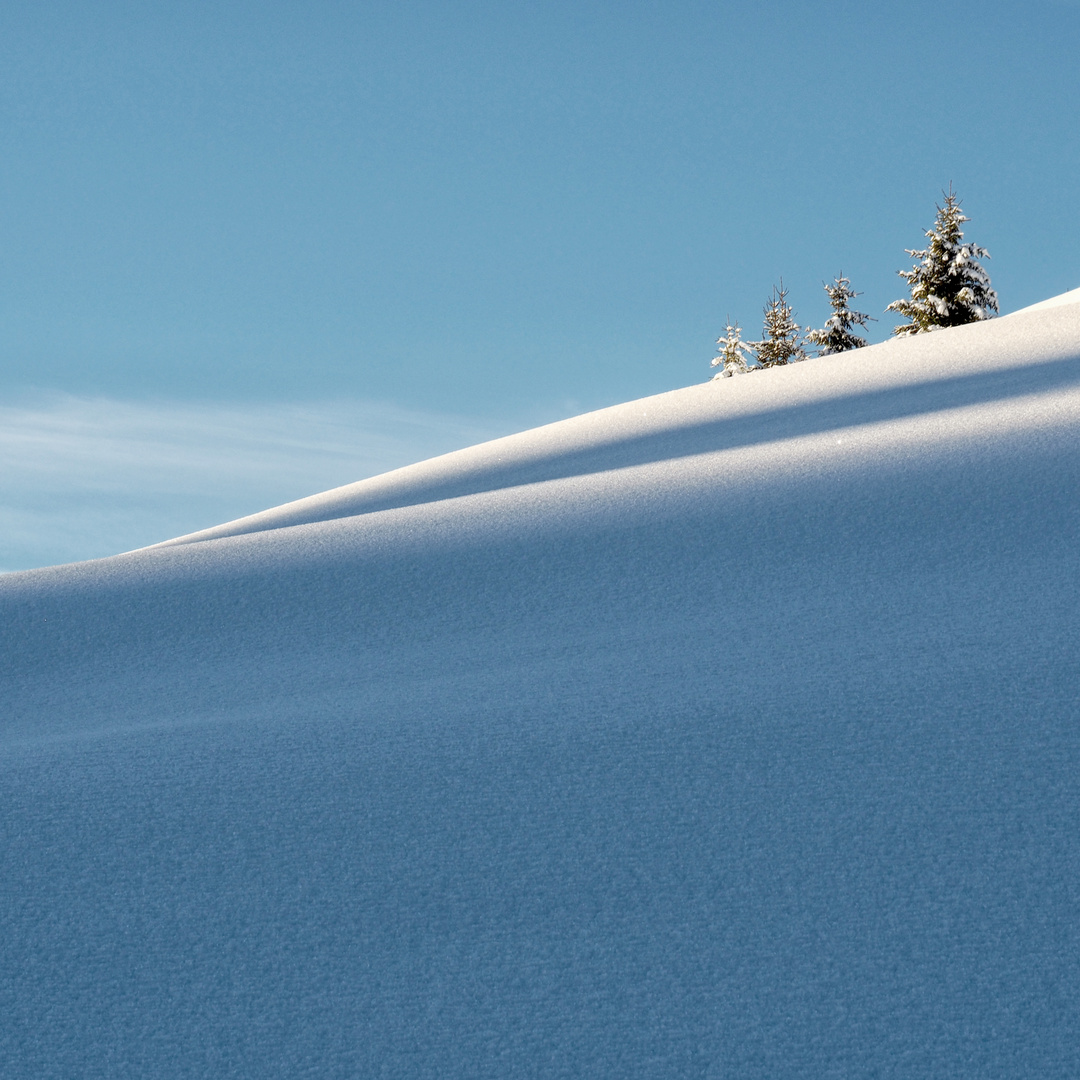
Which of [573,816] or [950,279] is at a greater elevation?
[950,279]

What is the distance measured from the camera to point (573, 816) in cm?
237

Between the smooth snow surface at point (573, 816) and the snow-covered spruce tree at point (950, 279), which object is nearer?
the smooth snow surface at point (573, 816)

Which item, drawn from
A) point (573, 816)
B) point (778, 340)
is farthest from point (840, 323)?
point (573, 816)

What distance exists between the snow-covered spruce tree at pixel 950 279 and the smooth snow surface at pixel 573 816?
19.6m

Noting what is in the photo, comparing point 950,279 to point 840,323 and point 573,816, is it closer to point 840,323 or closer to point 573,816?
point 840,323

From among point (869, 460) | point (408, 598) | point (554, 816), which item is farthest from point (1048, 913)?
point (869, 460)

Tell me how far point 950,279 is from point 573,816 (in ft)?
75.6

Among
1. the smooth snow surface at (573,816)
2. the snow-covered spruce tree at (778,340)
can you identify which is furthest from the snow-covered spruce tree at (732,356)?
the smooth snow surface at (573,816)

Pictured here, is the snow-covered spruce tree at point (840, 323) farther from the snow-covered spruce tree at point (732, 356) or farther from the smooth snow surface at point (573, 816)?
the smooth snow surface at point (573, 816)

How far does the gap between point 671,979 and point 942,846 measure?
0.65 m

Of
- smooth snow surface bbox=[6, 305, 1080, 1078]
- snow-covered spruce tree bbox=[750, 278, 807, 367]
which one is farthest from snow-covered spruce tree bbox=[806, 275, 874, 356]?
smooth snow surface bbox=[6, 305, 1080, 1078]

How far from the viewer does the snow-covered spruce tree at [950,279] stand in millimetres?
22641

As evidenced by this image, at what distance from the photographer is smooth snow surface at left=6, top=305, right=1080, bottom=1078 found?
1.82 meters

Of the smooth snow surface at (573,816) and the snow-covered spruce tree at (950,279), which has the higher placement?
the snow-covered spruce tree at (950,279)
